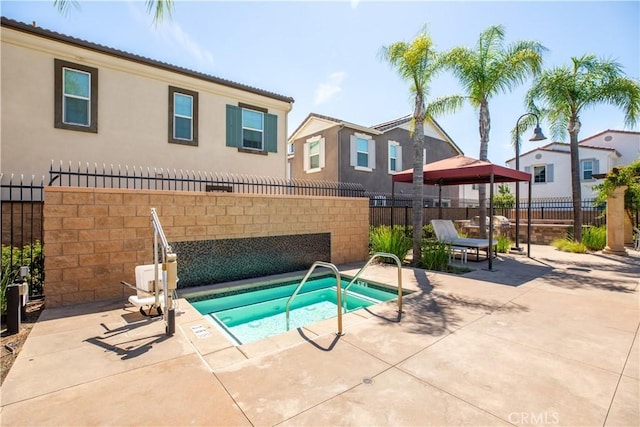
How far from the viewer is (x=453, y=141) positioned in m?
22.8

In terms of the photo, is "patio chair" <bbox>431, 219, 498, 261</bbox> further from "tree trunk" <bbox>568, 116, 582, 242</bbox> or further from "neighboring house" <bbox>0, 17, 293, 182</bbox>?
"neighboring house" <bbox>0, 17, 293, 182</bbox>

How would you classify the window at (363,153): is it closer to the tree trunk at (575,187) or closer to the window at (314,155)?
the window at (314,155)

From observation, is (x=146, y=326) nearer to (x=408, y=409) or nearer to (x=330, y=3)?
(x=408, y=409)

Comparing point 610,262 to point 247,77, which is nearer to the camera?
point 610,262

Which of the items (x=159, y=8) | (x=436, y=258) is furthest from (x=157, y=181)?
(x=436, y=258)

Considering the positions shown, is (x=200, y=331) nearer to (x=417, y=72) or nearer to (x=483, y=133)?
(x=417, y=72)

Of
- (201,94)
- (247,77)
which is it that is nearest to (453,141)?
(247,77)

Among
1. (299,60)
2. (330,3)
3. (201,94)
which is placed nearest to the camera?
(330,3)

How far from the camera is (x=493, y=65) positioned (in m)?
10.9

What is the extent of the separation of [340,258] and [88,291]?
6112mm

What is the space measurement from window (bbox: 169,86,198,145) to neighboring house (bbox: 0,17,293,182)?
0.03 m

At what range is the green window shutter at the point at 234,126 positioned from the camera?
1141cm

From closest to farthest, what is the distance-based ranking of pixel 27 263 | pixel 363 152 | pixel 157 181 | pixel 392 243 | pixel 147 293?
1. pixel 147 293
2. pixel 27 263
3. pixel 392 243
4. pixel 157 181
5. pixel 363 152

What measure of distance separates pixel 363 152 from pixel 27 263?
48.3 ft
